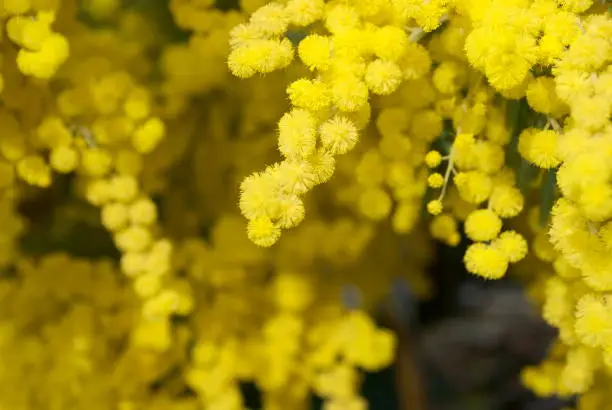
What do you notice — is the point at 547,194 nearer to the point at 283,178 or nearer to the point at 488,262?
the point at 488,262

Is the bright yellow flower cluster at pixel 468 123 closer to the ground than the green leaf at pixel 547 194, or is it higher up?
higher up

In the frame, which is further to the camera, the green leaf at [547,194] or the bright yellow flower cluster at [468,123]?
the green leaf at [547,194]

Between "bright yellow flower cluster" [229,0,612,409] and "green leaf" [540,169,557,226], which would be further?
"green leaf" [540,169,557,226]

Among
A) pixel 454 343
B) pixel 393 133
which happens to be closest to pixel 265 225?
pixel 393 133

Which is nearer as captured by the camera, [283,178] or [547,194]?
[283,178]

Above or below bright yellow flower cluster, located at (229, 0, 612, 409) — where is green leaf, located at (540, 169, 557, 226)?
below

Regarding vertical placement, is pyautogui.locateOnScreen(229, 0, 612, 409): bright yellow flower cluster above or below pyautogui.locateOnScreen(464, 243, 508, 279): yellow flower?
above

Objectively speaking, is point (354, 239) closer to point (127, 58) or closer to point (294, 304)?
point (294, 304)

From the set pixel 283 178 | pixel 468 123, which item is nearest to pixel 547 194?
pixel 468 123
